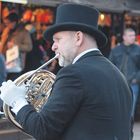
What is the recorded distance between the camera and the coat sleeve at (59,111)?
295 centimetres

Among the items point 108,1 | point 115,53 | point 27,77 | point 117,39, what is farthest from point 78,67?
point 117,39

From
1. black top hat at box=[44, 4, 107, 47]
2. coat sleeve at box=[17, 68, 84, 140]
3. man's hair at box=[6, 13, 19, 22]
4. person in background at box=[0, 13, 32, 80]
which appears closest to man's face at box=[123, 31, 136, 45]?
person in background at box=[0, 13, 32, 80]

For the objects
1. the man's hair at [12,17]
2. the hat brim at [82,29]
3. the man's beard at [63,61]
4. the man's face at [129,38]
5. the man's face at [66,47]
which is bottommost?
the man's face at [129,38]

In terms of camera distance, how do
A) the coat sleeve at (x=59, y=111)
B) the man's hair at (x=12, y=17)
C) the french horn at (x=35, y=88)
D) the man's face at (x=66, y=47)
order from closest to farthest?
1. the coat sleeve at (x=59, y=111)
2. the man's face at (x=66, y=47)
3. the french horn at (x=35, y=88)
4. the man's hair at (x=12, y=17)

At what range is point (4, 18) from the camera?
10.0 meters

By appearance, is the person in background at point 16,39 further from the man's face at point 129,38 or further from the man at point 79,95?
the man at point 79,95

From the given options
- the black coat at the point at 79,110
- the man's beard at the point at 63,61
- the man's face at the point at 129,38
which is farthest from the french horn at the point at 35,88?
Result: the man's face at the point at 129,38

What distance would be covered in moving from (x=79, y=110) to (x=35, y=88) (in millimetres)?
784

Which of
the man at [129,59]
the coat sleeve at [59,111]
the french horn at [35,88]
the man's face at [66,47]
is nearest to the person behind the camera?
the coat sleeve at [59,111]

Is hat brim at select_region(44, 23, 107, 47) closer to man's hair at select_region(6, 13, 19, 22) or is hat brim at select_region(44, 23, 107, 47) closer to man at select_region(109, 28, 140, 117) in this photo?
man at select_region(109, 28, 140, 117)

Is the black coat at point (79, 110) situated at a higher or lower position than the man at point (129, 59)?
higher

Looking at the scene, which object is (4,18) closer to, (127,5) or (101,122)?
(127,5)

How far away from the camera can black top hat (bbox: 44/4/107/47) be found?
3.13 meters

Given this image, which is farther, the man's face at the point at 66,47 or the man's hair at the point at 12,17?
the man's hair at the point at 12,17
